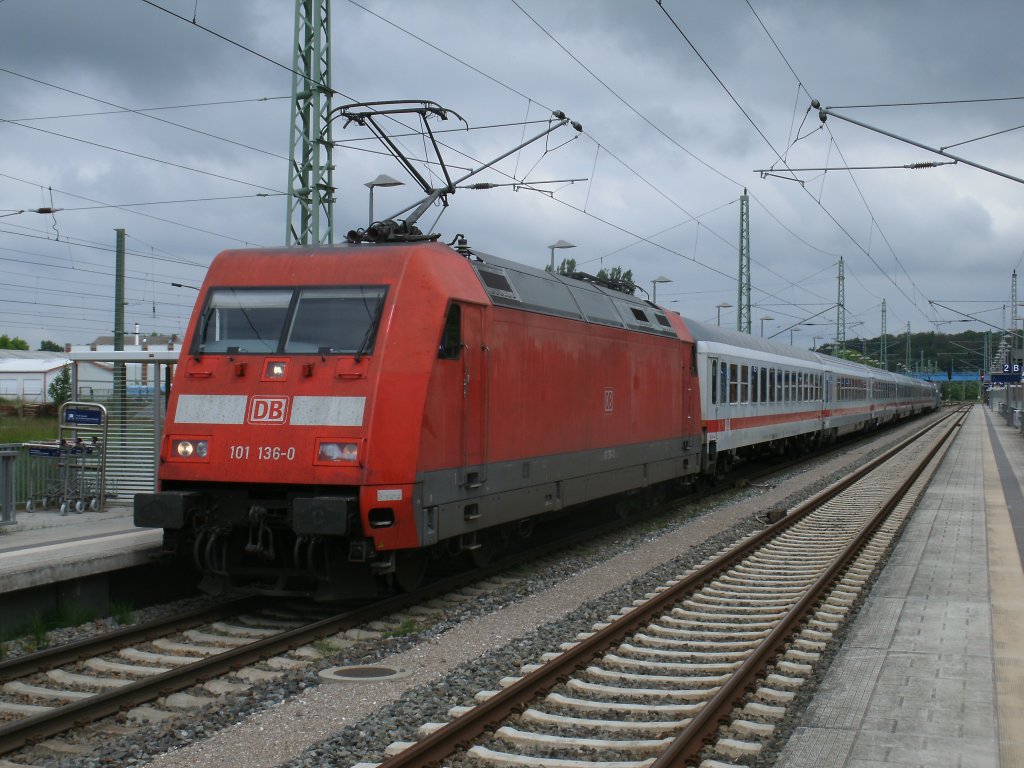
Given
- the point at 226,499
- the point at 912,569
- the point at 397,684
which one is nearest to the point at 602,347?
the point at 912,569

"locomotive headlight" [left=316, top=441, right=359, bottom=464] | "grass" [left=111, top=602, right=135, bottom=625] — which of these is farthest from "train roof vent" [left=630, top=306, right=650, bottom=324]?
"grass" [left=111, top=602, right=135, bottom=625]

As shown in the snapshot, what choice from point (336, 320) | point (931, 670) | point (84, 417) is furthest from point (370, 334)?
point (84, 417)

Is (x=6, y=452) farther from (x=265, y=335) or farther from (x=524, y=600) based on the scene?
(x=524, y=600)

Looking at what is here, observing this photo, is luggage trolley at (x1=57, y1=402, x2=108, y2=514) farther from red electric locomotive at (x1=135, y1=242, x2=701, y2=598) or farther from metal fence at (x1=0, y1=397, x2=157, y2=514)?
red electric locomotive at (x1=135, y1=242, x2=701, y2=598)

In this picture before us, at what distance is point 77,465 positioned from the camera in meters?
13.4

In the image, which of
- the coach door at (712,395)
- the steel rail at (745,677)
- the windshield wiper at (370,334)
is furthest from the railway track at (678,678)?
the coach door at (712,395)

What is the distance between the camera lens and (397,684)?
711 cm

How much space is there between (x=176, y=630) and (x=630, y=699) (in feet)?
13.2

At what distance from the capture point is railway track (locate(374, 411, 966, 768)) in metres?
5.65

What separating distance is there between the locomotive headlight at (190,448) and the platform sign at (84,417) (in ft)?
16.3

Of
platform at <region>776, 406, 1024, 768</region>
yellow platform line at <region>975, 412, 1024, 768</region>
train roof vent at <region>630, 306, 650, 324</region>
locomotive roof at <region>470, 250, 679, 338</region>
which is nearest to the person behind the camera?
platform at <region>776, 406, 1024, 768</region>

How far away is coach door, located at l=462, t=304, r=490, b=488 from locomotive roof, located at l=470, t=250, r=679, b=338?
56 cm

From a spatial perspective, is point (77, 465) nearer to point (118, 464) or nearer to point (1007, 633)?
point (118, 464)

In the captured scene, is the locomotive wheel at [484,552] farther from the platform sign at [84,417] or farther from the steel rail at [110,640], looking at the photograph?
the platform sign at [84,417]
